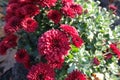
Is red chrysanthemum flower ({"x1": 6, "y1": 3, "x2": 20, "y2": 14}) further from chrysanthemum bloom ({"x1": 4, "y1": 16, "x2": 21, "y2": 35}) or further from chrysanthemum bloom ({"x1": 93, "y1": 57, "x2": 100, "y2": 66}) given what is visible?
chrysanthemum bloom ({"x1": 93, "y1": 57, "x2": 100, "y2": 66})

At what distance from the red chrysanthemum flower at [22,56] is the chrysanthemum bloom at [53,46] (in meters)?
0.34

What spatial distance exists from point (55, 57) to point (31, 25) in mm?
400

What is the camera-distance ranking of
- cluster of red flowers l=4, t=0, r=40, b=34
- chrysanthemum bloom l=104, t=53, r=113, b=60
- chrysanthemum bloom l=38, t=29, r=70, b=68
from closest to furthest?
1. chrysanthemum bloom l=38, t=29, r=70, b=68
2. cluster of red flowers l=4, t=0, r=40, b=34
3. chrysanthemum bloom l=104, t=53, r=113, b=60

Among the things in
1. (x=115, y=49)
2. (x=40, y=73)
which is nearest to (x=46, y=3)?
(x=40, y=73)

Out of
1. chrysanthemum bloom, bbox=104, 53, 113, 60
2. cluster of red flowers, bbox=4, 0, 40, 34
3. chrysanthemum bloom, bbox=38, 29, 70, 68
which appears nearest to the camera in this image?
chrysanthemum bloom, bbox=38, 29, 70, 68

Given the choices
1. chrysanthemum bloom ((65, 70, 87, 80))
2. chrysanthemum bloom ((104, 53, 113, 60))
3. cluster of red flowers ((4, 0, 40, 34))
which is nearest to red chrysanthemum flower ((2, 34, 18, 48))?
cluster of red flowers ((4, 0, 40, 34))

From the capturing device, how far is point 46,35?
2248 millimetres

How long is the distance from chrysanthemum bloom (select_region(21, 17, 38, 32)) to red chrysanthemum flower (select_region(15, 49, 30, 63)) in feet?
0.70

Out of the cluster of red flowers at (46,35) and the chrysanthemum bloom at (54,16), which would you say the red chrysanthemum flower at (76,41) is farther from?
the chrysanthemum bloom at (54,16)

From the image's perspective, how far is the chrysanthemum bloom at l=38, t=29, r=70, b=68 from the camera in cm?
220

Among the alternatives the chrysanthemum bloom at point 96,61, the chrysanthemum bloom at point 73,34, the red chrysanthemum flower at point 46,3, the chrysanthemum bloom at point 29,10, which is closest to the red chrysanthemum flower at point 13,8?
the chrysanthemum bloom at point 29,10

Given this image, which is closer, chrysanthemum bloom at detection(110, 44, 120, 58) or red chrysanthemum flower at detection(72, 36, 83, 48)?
red chrysanthemum flower at detection(72, 36, 83, 48)

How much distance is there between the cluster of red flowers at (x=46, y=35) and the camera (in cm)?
222

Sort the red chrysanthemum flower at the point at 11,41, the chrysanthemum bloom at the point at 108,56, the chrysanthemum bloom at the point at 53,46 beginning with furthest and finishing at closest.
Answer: the chrysanthemum bloom at the point at 108,56
the red chrysanthemum flower at the point at 11,41
the chrysanthemum bloom at the point at 53,46
